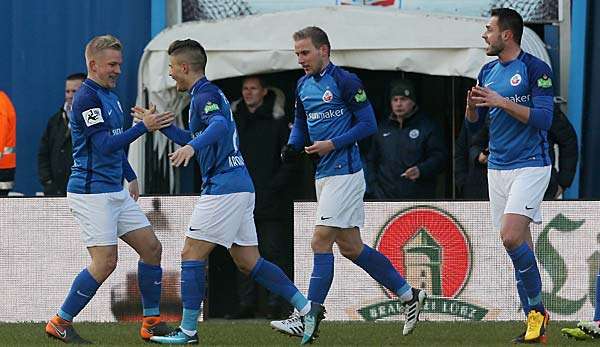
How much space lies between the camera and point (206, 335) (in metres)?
11.0

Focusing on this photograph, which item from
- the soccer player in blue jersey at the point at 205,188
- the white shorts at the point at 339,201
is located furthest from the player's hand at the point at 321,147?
the soccer player in blue jersey at the point at 205,188

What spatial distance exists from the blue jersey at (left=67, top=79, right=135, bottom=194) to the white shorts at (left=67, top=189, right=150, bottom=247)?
5cm

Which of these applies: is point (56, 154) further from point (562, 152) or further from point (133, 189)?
point (562, 152)

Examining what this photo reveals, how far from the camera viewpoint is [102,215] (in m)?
10.3

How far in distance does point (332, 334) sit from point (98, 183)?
2.14 m

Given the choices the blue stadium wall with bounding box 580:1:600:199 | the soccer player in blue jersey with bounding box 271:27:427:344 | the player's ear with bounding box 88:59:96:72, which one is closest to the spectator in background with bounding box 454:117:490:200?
the blue stadium wall with bounding box 580:1:600:199

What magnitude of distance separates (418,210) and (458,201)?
338mm

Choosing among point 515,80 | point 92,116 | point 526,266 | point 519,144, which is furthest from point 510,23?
point 92,116

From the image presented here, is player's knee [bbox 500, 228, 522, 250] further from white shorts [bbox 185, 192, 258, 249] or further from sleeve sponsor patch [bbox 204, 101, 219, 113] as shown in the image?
sleeve sponsor patch [bbox 204, 101, 219, 113]

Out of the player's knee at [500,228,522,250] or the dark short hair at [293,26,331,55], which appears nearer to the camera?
the player's knee at [500,228,522,250]

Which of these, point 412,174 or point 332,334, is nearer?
point 332,334

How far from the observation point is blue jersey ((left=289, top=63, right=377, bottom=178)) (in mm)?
10508

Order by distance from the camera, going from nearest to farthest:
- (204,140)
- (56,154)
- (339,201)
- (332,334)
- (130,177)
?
(204,140)
(339,201)
(130,177)
(332,334)
(56,154)

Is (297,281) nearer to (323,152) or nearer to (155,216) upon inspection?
(155,216)
